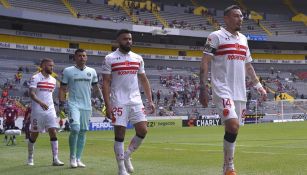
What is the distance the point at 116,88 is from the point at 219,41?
2.09 m

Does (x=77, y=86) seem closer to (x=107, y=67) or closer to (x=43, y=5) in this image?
(x=107, y=67)

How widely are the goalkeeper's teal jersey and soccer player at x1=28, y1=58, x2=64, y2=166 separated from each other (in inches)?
35.2

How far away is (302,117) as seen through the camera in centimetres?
4591

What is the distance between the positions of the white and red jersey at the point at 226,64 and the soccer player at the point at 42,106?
4.89 meters

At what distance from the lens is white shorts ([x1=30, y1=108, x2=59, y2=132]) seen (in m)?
11.4

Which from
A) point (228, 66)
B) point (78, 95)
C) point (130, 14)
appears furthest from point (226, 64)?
point (130, 14)

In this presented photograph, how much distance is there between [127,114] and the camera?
333 inches

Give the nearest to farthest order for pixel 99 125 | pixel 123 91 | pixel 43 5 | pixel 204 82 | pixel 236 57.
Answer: pixel 204 82
pixel 236 57
pixel 123 91
pixel 99 125
pixel 43 5

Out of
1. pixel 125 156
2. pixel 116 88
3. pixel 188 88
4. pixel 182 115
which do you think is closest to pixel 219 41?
pixel 116 88

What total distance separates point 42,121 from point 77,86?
1.43 m

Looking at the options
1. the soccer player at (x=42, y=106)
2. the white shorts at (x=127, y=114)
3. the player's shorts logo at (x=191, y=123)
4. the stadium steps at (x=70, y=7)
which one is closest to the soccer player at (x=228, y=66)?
the white shorts at (x=127, y=114)

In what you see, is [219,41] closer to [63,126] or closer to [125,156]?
[125,156]

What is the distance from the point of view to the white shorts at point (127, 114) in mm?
8336

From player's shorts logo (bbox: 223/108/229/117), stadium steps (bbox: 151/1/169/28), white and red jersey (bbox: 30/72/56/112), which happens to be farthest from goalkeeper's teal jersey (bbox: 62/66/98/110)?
stadium steps (bbox: 151/1/169/28)
